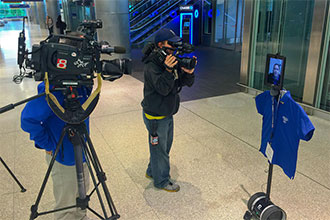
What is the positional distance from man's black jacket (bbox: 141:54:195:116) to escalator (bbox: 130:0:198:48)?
11777 millimetres

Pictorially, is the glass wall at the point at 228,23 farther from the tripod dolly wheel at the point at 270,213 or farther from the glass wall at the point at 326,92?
the tripod dolly wheel at the point at 270,213

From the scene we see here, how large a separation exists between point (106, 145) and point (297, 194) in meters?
2.40

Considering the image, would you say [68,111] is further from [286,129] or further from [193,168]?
[193,168]

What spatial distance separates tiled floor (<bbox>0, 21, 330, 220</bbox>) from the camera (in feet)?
8.73

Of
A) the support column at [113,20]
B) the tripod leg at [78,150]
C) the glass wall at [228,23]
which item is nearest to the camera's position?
the tripod leg at [78,150]

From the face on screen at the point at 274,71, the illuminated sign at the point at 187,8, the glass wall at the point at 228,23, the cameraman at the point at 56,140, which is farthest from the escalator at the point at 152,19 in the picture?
the cameraman at the point at 56,140

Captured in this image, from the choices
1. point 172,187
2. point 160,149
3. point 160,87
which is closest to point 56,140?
point 160,87

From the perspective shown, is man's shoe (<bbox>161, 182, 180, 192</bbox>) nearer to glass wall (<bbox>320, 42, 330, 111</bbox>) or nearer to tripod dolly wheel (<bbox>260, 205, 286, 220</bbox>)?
tripod dolly wheel (<bbox>260, 205, 286, 220</bbox>)

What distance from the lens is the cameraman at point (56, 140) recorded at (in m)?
1.79

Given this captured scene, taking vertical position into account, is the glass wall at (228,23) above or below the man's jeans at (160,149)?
above

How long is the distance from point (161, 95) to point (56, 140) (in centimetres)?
101

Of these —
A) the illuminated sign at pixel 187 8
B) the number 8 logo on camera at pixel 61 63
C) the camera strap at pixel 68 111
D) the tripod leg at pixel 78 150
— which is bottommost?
the tripod leg at pixel 78 150

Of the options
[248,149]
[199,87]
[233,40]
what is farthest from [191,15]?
[248,149]

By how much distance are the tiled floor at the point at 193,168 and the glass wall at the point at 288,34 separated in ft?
3.38
